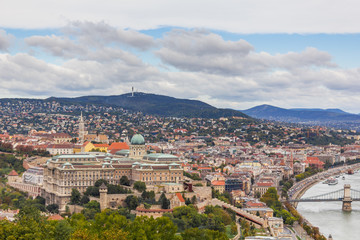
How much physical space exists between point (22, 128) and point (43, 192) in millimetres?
58063

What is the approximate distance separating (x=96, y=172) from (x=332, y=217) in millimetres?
19530

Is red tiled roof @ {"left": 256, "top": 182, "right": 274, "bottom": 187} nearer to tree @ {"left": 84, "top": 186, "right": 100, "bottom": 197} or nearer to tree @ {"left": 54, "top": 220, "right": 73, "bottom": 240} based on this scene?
tree @ {"left": 84, "top": 186, "right": 100, "bottom": 197}

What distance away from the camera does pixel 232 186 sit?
178 feet

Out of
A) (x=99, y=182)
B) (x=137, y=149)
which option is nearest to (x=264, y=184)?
(x=137, y=149)

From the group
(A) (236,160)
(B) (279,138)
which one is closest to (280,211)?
(A) (236,160)

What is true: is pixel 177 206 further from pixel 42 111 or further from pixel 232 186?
pixel 42 111

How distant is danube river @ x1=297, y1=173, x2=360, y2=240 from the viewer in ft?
133

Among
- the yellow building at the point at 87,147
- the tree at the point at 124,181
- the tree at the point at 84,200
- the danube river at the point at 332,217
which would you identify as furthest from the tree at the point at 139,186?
the yellow building at the point at 87,147

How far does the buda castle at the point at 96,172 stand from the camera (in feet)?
130

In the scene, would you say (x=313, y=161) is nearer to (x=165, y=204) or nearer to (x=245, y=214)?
(x=245, y=214)

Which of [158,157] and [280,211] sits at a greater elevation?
[158,157]

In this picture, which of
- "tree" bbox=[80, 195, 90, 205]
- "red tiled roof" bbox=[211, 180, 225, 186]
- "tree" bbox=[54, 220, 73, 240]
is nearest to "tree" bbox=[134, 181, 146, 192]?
"tree" bbox=[80, 195, 90, 205]

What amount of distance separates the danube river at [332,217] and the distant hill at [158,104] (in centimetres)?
9012

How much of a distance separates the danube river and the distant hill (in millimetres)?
90121
